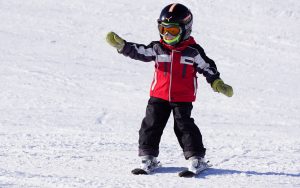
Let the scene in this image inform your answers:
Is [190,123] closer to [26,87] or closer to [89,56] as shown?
[26,87]

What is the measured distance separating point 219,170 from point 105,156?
985 millimetres

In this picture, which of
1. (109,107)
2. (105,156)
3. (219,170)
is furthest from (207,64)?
(109,107)

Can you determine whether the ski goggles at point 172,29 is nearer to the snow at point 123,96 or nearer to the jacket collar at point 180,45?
the jacket collar at point 180,45

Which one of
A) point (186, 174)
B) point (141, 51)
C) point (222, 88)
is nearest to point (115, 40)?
point (141, 51)

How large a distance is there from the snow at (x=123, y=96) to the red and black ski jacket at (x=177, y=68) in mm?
611

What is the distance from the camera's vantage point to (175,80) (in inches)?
181

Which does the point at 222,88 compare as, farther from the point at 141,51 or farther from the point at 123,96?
the point at 123,96

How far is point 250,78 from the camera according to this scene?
34.3 ft

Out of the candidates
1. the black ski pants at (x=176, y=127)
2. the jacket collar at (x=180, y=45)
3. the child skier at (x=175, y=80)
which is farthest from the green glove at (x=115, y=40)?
the black ski pants at (x=176, y=127)

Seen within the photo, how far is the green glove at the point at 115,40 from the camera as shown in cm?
471

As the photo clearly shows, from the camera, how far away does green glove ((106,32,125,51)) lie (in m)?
4.71

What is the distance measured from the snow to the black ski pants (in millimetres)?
210

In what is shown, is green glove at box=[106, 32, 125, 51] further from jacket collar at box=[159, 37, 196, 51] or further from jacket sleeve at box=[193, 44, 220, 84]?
jacket sleeve at box=[193, 44, 220, 84]

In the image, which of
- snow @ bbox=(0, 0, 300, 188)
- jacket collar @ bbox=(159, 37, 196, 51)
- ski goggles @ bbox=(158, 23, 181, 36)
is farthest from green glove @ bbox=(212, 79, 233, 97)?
snow @ bbox=(0, 0, 300, 188)
